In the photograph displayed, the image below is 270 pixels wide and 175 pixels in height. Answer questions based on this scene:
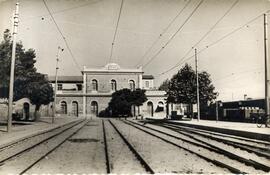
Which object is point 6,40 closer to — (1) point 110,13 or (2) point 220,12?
(1) point 110,13

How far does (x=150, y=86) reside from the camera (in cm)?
7919

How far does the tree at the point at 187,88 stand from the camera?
37.4m

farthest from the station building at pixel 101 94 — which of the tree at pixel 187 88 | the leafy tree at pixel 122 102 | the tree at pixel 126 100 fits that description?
the tree at pixel 187 88

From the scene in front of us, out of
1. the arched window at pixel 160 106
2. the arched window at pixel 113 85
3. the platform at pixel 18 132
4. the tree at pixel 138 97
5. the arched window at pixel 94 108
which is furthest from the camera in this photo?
the arched window at pixel 113 85

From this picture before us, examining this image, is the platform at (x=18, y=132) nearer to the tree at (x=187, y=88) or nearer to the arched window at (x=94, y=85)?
the tree at (x=187, y=88)

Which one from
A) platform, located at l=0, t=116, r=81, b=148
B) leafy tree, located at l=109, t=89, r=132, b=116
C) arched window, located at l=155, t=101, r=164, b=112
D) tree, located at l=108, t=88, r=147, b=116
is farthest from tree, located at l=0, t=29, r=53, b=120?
arched window, located at l=155, t=101, r=164, b=112

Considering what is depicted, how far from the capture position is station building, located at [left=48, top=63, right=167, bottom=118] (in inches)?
2645

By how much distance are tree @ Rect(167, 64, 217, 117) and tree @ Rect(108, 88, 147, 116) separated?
18359 millimetres

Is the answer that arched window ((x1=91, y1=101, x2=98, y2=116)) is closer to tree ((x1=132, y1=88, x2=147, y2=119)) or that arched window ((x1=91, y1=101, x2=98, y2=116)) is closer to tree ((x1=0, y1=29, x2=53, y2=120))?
tree ((x1=132, y1=88, x2=147, y2=119))

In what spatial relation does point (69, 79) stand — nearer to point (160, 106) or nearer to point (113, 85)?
point (113, 85)

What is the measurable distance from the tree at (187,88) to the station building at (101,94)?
26.8m

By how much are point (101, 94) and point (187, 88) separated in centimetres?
3435

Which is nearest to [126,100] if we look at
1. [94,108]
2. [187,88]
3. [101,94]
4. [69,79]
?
[101,94]

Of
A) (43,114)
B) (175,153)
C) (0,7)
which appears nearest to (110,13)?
(0,7)
